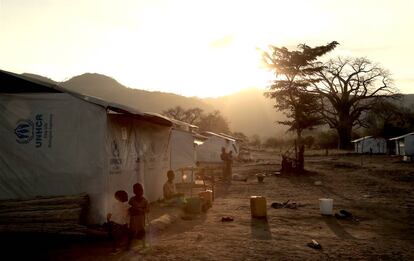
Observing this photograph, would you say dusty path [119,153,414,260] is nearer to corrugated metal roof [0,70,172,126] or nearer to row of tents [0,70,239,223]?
row of tents [0,70,239,223]

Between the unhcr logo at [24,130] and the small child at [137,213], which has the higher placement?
the unhcr logo at [24,130]

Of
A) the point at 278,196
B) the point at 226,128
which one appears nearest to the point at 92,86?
the point at 226,128

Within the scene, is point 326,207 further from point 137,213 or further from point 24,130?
point 24,130

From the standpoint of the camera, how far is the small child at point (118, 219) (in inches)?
349

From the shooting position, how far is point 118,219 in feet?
34.9

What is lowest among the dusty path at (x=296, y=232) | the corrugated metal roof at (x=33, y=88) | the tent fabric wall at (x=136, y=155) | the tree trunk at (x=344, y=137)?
the dusty path at (x=296, y=232)

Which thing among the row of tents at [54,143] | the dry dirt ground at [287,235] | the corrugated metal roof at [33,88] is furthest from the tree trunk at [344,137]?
the row of tents at [54,143]

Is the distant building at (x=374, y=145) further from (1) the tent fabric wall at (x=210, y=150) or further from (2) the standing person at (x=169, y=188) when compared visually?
(2) the standing person at (x=169, y=188)

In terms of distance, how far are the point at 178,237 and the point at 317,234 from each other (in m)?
3.19

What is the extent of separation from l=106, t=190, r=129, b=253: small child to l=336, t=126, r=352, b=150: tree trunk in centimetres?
5875

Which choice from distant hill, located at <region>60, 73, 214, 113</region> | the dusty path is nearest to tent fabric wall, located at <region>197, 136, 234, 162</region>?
the dusty path

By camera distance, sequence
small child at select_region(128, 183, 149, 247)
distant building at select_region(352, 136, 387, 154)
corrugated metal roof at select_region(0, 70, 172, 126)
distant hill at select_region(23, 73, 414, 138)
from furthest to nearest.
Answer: distant hill at select_region(23, 73, 414, 138)
distant building at select_region(352, 136, 387, 154)
corrugated metal roof at select_region(0, 70, 172, 126)
small child at select_region(128, 183, 149, 247)

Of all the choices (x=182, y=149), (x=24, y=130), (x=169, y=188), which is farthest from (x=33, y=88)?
(x=182, y=149)

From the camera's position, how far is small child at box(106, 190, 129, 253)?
8867 mm
